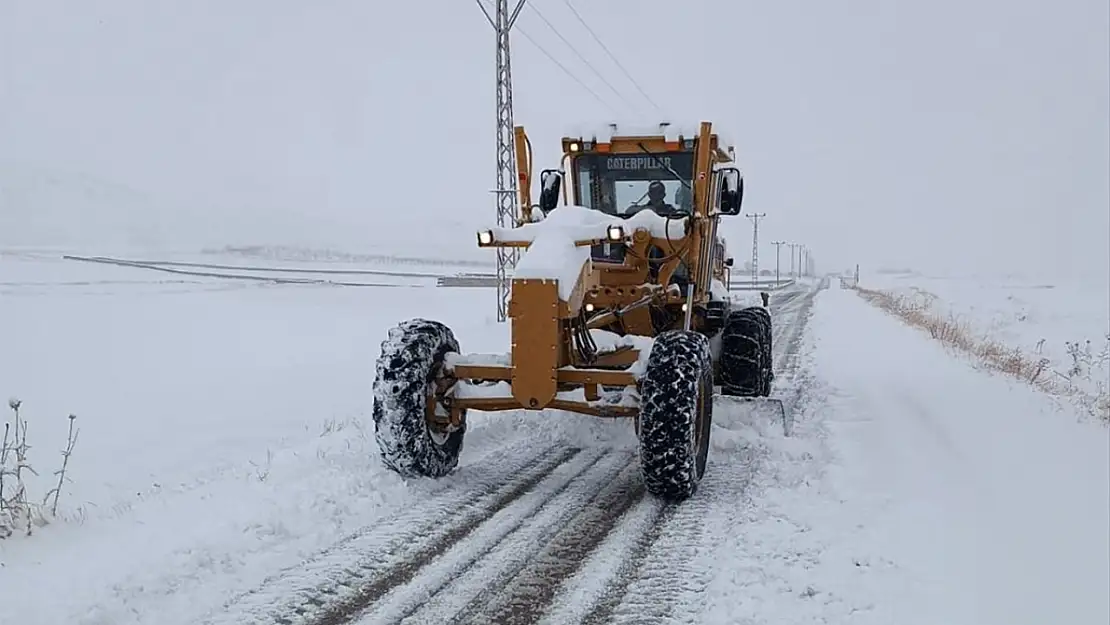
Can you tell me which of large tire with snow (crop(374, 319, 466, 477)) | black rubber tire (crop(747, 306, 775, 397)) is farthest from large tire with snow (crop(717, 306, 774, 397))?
large tire with snow (crop(374, 319, 466, 477))

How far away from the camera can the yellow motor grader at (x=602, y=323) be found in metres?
6.25

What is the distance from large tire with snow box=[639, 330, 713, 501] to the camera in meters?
6.18

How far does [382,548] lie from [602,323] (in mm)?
3152

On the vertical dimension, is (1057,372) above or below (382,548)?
below

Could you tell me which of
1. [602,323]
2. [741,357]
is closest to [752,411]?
[741,357]

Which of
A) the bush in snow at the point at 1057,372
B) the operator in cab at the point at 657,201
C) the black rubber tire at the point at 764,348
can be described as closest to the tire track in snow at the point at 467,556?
the operator in cab at the point at 657,201

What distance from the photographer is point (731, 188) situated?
8664 millimetres

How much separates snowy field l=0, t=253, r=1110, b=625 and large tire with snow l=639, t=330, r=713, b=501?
233 millimetres

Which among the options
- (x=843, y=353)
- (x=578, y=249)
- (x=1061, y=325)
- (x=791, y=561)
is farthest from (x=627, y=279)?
(x=1061, y=325)

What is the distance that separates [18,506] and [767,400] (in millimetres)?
6056

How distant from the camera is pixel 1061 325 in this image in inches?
1141

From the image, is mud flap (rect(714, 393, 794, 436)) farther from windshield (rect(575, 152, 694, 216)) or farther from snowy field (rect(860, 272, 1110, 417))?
snowy field (rect(860, 272, 1110, 417))

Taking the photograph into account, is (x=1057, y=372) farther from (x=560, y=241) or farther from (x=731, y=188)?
(x=560, y=241)

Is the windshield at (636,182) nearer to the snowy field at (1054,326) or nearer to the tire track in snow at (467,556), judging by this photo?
the tire track in snow at (467,556)
